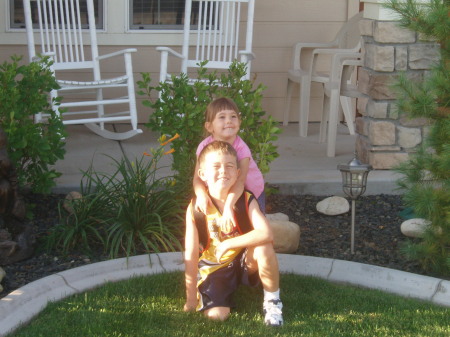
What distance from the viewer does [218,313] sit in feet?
11.2

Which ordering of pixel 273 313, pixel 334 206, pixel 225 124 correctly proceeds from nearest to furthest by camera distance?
pixel 273 313 → pixel 225 124 → pixel 334 206

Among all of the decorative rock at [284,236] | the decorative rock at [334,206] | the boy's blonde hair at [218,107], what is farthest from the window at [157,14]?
the boy's blonde hair at [218,107]

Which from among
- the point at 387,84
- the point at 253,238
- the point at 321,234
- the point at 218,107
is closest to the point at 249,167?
the point at 218,107

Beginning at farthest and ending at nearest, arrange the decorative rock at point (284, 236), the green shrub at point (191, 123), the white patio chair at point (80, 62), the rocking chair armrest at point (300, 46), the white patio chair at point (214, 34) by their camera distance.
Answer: the rocking chair armrest at point (300, 46) < the white patio chair at point (214, 34) < the white patio chair at point (80, 62) < the green shrub at point (191, 123) < the decorative rock at point (284, 236)

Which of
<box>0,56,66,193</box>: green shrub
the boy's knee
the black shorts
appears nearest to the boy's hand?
the black shorts

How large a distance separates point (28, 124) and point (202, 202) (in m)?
1.42

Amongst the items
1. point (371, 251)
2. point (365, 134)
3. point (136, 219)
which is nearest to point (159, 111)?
point (136, 219)

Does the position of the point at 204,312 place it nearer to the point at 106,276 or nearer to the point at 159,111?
the point at 106,276

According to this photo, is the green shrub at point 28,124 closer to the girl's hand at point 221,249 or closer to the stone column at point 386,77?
the girl's hand at point 221,249

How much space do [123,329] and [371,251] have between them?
61.6 inches

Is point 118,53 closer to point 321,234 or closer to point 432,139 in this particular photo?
point 321,234

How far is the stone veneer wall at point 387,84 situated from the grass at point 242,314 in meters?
1.90

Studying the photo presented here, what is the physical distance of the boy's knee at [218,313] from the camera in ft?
11.2

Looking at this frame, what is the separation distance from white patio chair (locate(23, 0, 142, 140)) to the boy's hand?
281 centimetres
